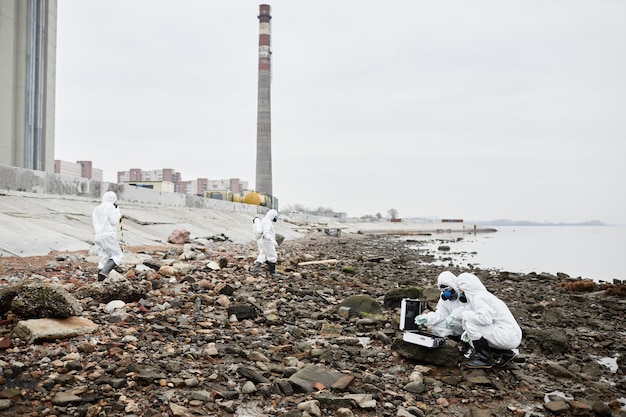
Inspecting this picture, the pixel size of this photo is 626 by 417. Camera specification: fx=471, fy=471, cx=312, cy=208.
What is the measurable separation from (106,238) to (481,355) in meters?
7.29

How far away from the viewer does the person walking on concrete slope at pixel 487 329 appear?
6.30 m

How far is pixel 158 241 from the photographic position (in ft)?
62.6

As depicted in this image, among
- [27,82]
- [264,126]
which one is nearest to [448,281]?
[27,82]

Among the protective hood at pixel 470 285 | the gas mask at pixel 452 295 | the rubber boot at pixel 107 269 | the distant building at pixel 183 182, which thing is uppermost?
the distant building at pixel 183 182

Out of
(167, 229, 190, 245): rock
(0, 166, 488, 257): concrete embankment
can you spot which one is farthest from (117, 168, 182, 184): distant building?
(167, 229, 190, 245): rock

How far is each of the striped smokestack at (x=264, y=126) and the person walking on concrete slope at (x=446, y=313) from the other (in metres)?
59.7

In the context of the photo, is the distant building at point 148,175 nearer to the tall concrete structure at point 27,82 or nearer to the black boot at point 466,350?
the tall concrete structure at point 27,82

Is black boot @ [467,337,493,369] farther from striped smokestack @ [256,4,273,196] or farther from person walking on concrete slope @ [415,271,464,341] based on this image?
striped smokestack @ [256,4,273,196]

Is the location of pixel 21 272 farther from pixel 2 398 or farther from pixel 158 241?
pixel 158 241

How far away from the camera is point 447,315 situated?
22.8 feet

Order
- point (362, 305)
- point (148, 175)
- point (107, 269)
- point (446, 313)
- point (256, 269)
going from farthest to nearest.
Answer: point (148, 175), point (256, 269), point (107, 269), point (362, 305), point (446, 313)

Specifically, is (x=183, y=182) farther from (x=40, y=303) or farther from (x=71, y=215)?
(x=40, y=303)

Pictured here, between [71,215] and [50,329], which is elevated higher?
[71,215]

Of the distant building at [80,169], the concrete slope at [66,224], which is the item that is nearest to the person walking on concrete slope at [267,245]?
the concrete slope at [66,224]
